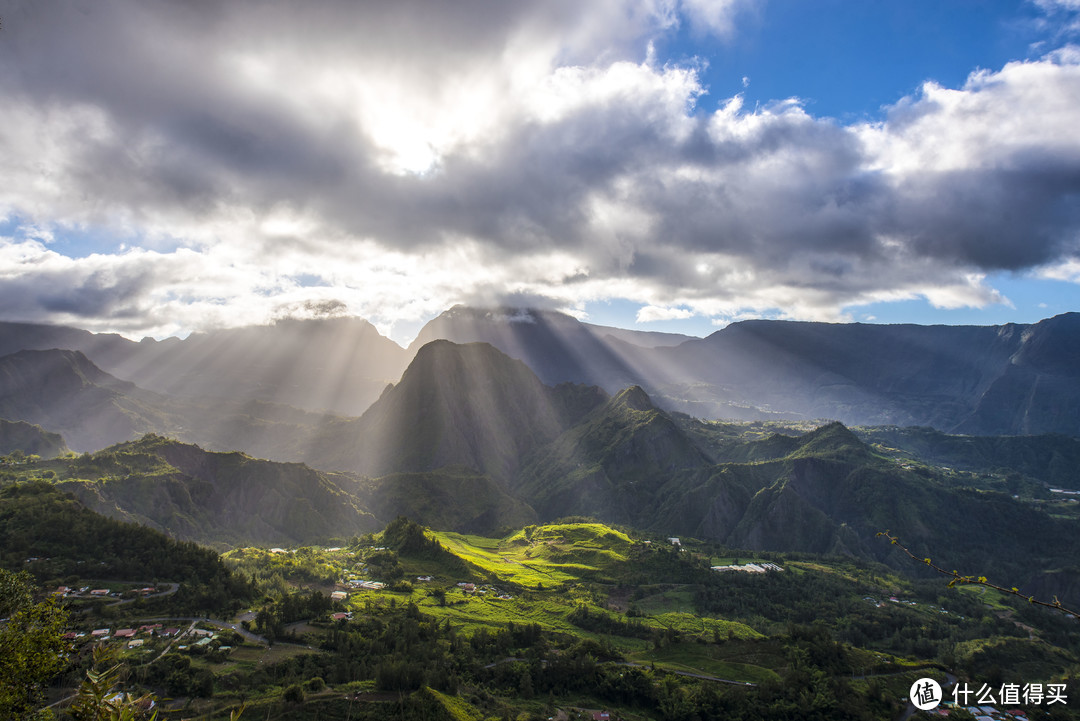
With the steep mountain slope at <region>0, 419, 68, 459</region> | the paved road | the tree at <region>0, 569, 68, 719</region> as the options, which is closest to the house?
the paved road

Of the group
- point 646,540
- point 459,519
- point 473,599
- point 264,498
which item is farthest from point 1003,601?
point 264,498

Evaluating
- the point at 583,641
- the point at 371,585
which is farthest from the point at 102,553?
the point at 583,641

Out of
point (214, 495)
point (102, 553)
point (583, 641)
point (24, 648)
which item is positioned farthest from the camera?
point (214, 495)

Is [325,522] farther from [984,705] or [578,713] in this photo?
[984,705]

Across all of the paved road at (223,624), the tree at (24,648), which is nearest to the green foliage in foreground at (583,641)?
the paved road at (223,624)

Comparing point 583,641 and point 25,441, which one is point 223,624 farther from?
point 25,441

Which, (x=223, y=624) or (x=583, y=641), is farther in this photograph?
(x=583, y=641)

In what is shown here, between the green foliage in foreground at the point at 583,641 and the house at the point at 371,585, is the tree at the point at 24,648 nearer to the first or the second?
the green foliage in foreground at the point at 583,641

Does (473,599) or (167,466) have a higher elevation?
(167,466)
